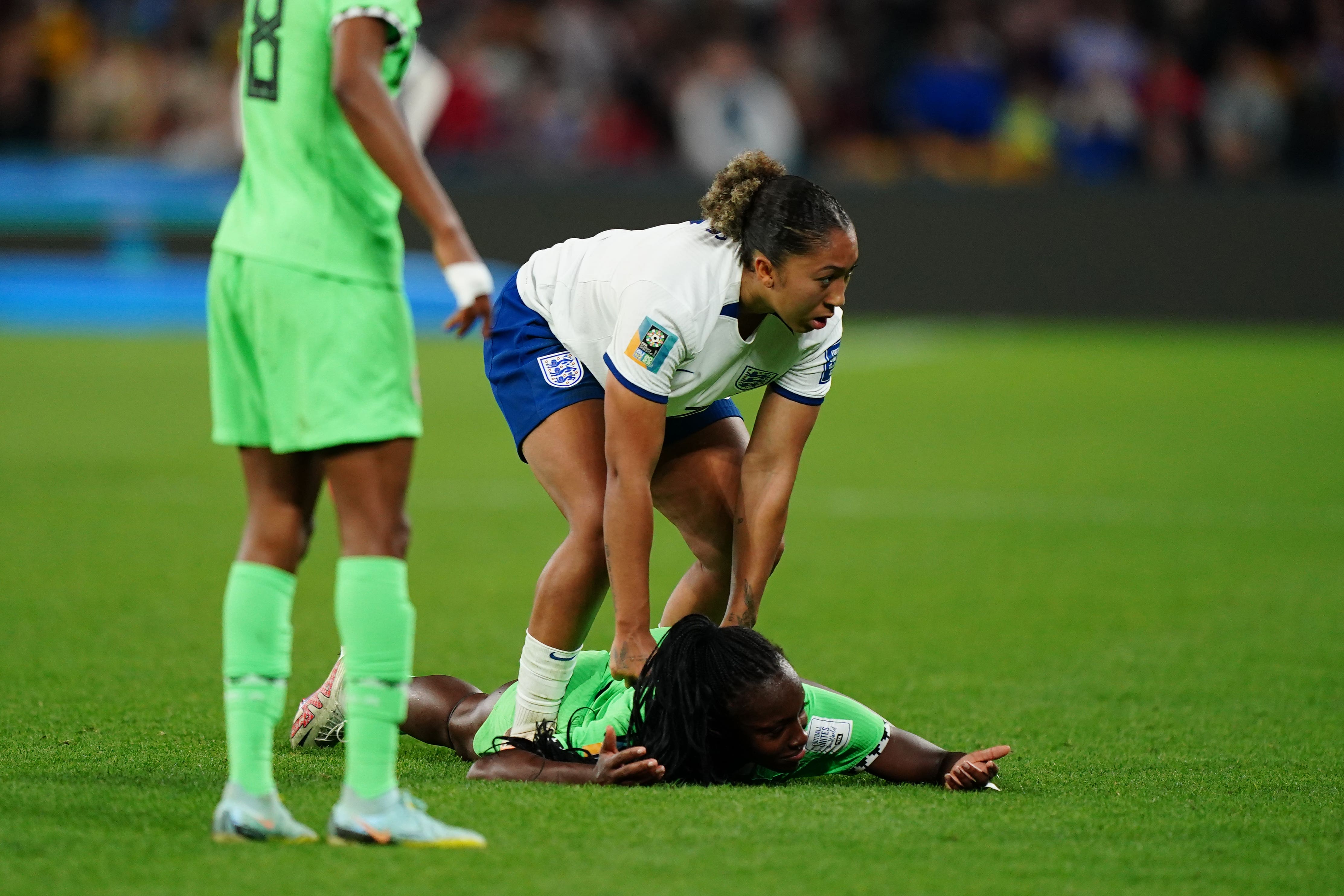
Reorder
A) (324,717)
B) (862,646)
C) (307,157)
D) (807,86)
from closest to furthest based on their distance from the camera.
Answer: (307,157) < (324,717) < (862,646) < (807,86)

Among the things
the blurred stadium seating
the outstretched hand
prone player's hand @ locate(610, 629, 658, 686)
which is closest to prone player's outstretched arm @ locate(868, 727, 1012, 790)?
the outstretched hand

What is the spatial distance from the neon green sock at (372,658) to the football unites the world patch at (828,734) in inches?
44.4

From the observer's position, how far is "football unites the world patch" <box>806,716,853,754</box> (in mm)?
3832

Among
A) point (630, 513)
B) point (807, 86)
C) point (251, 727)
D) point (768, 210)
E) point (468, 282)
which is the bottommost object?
point (251, 727)

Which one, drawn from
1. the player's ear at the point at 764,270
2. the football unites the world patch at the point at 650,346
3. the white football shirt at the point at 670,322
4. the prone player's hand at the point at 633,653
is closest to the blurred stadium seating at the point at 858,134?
the white football shirt at the point at 670,322

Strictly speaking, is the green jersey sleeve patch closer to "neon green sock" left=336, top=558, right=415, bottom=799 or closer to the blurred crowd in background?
"neon green sock" left=336, top=558, right=415, bottom=799

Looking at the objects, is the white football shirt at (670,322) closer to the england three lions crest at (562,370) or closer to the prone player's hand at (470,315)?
the england three lions crest at (562,370)

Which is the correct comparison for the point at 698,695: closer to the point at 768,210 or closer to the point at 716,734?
the point at 716,734

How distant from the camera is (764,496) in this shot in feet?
13.7

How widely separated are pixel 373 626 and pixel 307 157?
2.81 feet

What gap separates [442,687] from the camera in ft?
14.1

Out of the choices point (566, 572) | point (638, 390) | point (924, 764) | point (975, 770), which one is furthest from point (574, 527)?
point (975, 770)

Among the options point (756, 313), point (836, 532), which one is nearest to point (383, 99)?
point (756, 313)

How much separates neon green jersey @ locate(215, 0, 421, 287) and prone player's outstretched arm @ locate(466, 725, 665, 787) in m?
1.22
